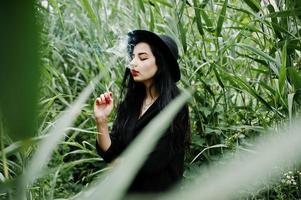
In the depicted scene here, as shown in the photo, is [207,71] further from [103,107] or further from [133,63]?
[103,107]

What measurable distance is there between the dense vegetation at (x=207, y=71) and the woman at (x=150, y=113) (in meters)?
0.08

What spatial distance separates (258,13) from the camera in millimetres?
1524

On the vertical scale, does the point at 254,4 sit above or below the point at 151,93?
above

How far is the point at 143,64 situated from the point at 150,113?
0.15 metres

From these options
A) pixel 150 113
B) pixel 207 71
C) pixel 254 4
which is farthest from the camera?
pixel 207 71

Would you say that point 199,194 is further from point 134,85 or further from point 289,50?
point 134,85

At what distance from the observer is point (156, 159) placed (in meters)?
1.56

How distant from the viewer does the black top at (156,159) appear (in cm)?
157

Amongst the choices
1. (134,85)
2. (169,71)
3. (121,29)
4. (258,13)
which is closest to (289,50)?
(258,13)

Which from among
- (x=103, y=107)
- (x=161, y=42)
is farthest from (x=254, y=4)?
(x=103, y=107)

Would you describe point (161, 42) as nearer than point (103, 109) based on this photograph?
No

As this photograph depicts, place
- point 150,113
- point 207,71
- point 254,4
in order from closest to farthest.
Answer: point 254,4 < point 150,113 < point 207,71

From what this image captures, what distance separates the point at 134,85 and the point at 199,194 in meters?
1.62

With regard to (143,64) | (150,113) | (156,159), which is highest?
(143,64)
